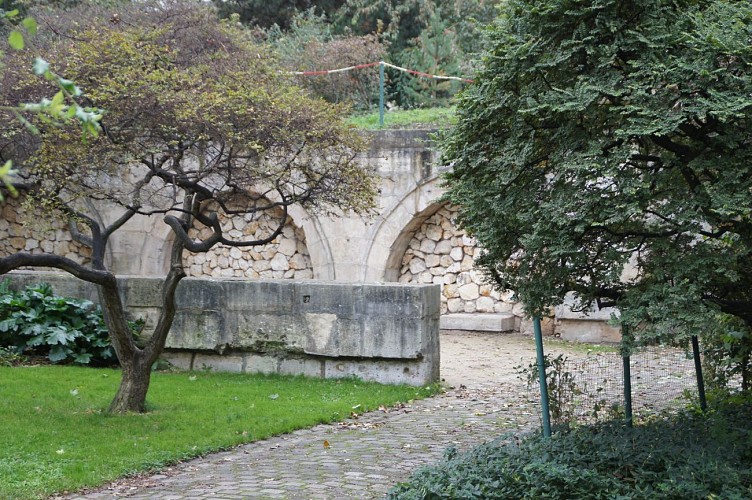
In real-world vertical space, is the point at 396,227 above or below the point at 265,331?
above

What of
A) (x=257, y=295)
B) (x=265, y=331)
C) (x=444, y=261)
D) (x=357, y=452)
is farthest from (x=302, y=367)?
(x=444, y=261)

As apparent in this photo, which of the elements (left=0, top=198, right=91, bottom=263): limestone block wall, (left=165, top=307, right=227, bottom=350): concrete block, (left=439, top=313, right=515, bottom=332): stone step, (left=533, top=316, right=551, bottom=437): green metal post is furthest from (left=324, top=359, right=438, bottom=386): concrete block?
(left=0, top=198, right=91, bottom=263): limestone block wall

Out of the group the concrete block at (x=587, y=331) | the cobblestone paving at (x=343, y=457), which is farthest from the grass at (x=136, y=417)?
the concrete block at (x=587, y=331)

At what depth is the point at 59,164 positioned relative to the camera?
22.8 ft

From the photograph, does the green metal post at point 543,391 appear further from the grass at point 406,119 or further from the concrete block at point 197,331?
the grass at point 406,119

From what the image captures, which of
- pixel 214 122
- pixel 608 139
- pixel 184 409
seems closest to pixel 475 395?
pixel 184 409

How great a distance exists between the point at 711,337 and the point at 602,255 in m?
2.06

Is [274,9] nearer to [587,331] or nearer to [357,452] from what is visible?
[587,331]

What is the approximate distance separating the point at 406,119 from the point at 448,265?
10.1 feet

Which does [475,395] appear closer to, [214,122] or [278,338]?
[278,338]

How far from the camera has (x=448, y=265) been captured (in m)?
16.5

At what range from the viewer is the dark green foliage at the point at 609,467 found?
16.4ft

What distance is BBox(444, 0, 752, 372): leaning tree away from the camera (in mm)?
5016

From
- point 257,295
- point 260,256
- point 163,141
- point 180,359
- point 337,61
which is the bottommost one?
point 180,359
